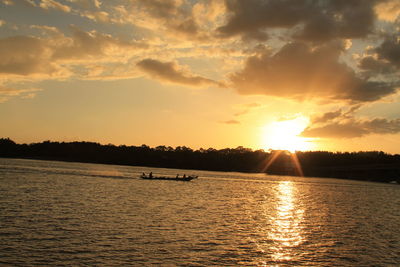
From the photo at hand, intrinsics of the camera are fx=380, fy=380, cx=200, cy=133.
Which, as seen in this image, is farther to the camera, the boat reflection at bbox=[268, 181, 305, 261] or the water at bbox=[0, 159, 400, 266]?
the boat reflection at bbox=[268, 181, 305, 261]

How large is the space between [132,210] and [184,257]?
79.9ft

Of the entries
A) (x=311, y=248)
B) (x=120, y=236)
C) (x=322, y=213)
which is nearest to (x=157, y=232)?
(x=120, y=236)

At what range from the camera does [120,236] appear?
34.1 meters

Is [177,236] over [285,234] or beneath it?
over

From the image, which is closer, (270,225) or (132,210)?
(270,225)

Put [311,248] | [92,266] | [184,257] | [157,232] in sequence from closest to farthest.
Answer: [92,266], [184,257], [311,248], [157,232]

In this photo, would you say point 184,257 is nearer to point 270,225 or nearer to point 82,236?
point 82,236

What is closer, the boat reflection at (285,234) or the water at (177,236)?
the water at (177,236)

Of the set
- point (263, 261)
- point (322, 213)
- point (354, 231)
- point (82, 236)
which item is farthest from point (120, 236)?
point (322, 213)

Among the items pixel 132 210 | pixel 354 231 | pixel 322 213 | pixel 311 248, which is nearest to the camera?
pixel 311 248

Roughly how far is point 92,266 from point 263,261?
1257 cm

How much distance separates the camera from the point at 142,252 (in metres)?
29.0

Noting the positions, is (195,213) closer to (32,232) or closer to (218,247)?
(218,247)

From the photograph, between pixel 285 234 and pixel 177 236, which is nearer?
pixel 177 236
